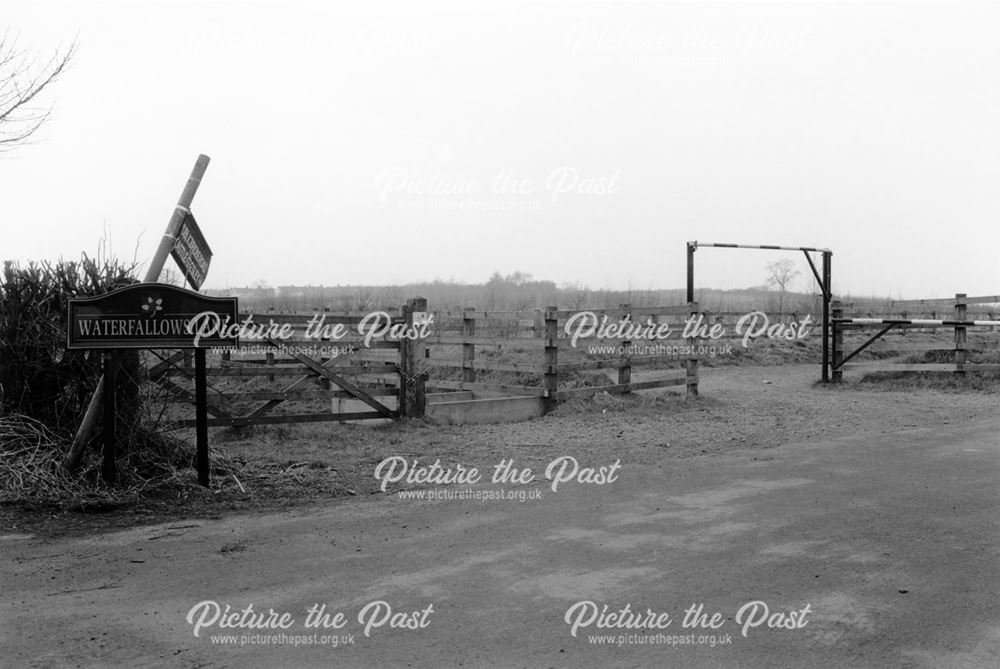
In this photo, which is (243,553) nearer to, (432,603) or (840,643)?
(432,603)

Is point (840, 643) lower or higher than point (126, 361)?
lower

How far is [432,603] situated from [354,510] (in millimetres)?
2413

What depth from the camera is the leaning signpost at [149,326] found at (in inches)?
273

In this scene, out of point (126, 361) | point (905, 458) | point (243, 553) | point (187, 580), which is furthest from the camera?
point (905, 458)

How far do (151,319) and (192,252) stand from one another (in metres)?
1.13

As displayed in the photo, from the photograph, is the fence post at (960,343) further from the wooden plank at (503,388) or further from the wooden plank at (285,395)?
the wooden plank at (285,395)

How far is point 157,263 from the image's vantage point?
767 centimetres

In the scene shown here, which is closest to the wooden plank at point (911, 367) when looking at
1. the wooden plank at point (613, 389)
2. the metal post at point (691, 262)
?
the metal post at point (691, 262)

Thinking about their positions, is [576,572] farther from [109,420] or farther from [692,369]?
[692,369]

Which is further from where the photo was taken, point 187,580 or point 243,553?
point 243,553

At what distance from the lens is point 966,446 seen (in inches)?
377

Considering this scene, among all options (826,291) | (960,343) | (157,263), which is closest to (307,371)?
(157,263)

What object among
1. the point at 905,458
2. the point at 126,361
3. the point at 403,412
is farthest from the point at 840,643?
the point at 403,412

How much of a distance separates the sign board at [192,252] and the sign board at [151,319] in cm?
69
